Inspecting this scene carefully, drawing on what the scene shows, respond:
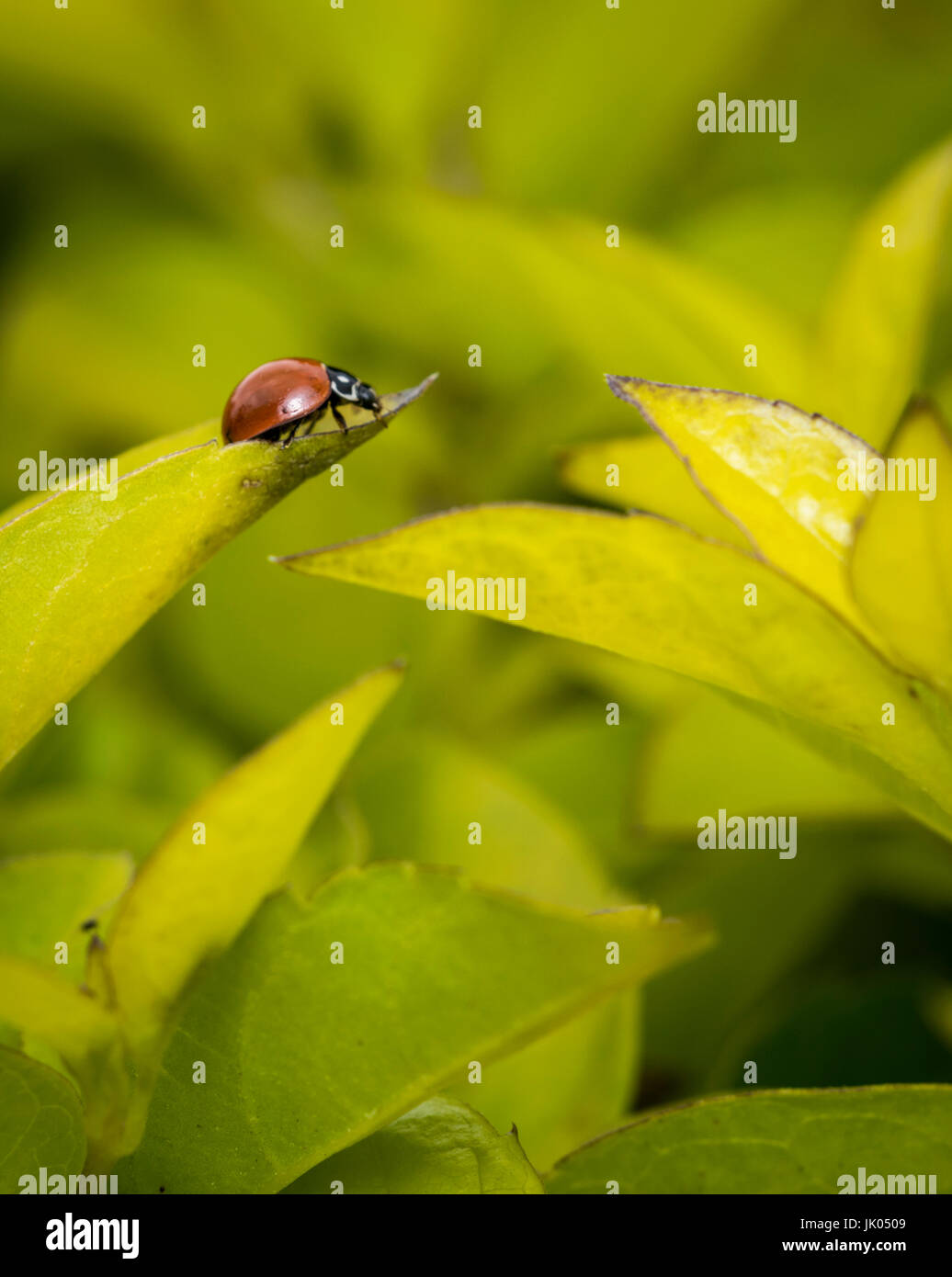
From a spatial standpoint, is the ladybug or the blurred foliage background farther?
the blurred foliage background

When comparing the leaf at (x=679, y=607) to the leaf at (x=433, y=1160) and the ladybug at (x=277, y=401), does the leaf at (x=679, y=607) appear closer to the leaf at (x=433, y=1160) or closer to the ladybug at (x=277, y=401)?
the ladybug at (x=277, y=401)

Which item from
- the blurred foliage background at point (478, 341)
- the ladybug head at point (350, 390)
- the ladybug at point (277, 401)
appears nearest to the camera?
the ladybug at point (277, 401)

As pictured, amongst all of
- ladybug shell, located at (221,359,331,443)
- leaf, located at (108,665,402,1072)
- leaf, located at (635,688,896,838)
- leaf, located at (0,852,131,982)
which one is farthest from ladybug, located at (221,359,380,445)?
leaf, located at (635,688,896,838)

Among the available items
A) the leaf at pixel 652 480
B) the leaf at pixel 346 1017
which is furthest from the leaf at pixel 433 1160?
the leaf at pixel 652 480

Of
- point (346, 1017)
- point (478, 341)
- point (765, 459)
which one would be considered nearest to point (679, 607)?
point (765, 459)

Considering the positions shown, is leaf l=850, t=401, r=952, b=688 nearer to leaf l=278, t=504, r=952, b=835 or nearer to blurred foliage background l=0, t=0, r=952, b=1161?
leaf l=278, t=504, r=952, b=835
